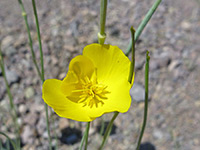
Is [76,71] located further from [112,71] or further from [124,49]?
[124,49]

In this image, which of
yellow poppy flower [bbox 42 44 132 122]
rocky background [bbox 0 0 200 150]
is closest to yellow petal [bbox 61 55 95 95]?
yellow poppy flower [bbox 42 44 132 122]

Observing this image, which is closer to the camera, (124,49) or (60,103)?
(60,103)

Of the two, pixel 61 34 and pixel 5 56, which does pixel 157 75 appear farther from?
pixel 5 56

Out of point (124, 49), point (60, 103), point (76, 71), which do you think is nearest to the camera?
point (60, 103)

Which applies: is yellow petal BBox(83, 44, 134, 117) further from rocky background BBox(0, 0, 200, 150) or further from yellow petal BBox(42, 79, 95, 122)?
rocky background BBox(0, 0, 200, 150)

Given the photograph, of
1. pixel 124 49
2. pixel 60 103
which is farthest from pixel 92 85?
pixel 124 49

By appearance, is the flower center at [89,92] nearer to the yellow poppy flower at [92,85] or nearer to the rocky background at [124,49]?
the yellow poppy flower at [92,85]

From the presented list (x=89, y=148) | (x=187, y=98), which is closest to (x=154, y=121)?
(x=187, y=98)
